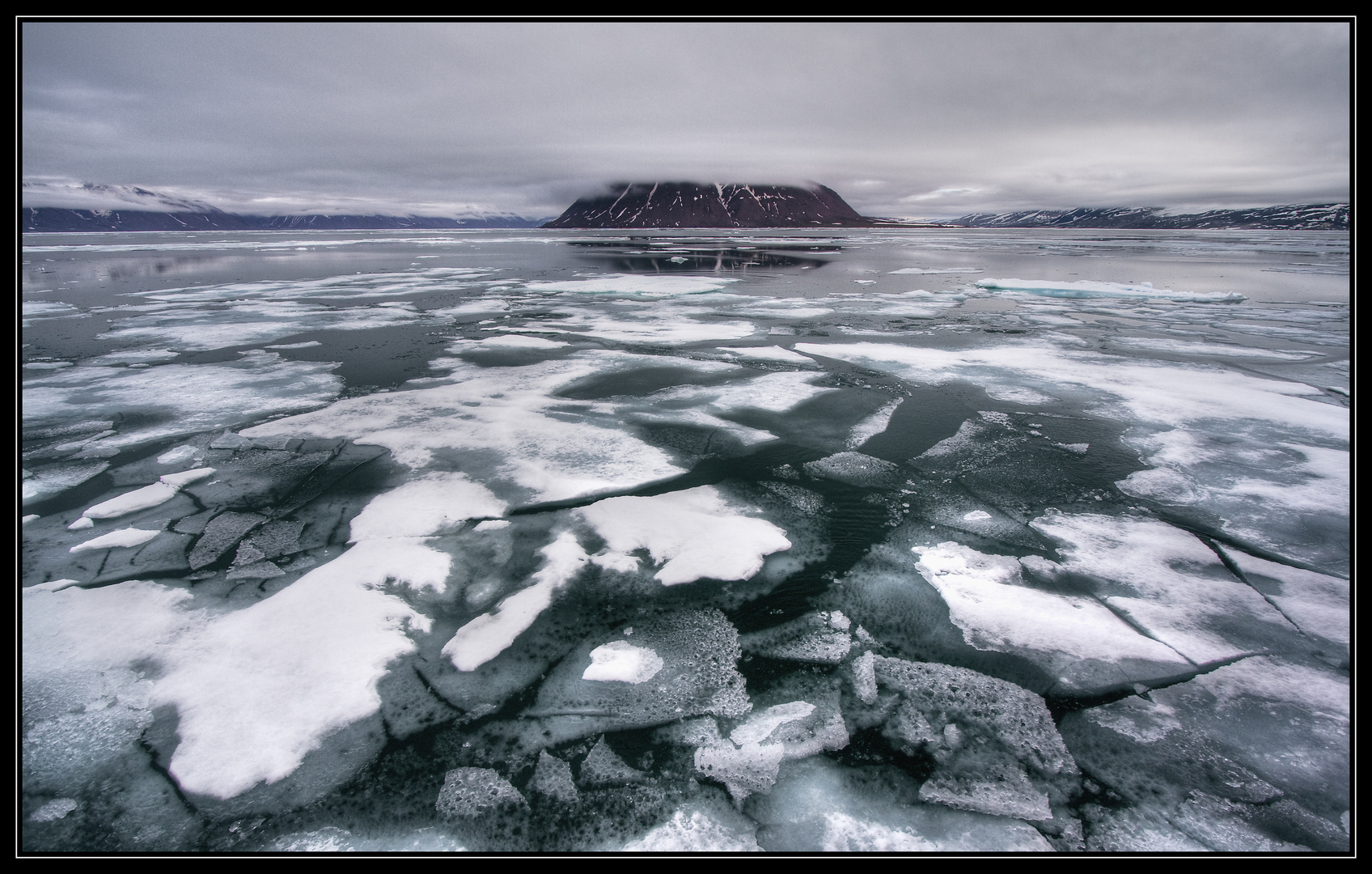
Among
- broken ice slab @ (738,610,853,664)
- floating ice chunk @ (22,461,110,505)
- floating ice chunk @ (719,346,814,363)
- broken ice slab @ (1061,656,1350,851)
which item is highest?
floating ice chunk @ (719,346,814,363)

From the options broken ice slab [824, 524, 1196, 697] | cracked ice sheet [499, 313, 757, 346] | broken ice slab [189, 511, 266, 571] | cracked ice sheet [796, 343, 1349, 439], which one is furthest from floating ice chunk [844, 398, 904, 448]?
broken ice slab [189, 511, 266, 571]

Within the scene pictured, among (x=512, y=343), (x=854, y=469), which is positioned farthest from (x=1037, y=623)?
(x=512, y=343)

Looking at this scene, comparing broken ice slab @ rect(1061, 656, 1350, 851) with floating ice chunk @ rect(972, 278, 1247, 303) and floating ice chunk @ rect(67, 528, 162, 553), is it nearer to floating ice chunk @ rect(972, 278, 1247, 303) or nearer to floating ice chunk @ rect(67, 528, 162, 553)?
floating ice chunk @ rect(67, 528, 162, 553)
